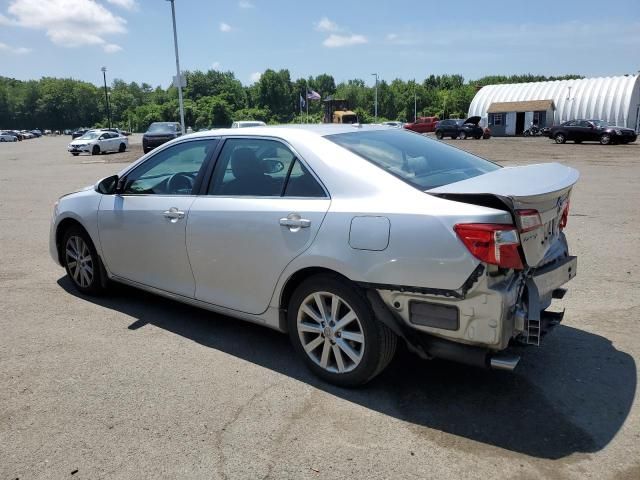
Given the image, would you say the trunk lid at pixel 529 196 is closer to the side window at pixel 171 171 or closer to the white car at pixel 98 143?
the side window at pixel 171 171

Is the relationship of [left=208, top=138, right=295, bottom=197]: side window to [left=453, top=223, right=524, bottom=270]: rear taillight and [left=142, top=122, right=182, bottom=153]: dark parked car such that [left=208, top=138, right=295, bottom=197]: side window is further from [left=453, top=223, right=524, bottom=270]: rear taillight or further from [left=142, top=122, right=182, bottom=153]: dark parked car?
[left=142, top=122, right=182, bottom=153]: dark parked car

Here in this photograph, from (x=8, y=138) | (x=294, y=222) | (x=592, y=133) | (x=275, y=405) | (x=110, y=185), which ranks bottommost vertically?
(x=275, y=405)

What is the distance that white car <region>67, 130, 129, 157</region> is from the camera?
32.9 m

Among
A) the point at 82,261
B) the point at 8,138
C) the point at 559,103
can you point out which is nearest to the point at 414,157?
the point at 82,261

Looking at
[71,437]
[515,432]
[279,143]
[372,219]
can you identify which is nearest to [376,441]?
[515,432]

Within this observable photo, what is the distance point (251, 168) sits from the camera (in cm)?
400

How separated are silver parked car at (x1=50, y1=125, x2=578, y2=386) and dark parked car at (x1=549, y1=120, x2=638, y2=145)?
1267 inches

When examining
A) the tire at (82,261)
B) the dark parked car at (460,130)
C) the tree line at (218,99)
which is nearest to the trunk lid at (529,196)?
the tire at (82,261)

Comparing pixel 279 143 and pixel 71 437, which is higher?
pixel 279 143

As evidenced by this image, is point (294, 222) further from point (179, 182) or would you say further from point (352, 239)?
point (179, 182)

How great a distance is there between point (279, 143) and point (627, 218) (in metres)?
7.15

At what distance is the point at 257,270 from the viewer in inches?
147

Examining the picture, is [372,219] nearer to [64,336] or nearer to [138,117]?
[64,336]

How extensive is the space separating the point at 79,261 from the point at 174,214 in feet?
5.67
